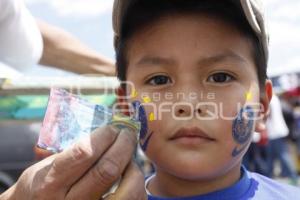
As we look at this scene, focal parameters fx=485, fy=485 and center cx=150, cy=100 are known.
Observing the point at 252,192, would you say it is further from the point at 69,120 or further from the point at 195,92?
the point at 69,120

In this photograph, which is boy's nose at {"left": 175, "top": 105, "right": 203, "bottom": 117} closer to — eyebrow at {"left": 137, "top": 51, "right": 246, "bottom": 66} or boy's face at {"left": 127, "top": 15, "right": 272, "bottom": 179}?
boy's face at {"left": 127, "top": 15, "right": 272, "bottom": 179}

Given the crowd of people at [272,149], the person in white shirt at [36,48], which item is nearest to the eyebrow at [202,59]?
the person in white shirt at [36,48]

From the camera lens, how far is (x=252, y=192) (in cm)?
165

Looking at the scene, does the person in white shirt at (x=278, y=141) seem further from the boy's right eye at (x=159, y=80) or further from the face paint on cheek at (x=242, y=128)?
the boy's right eye at (x=159, y=80)

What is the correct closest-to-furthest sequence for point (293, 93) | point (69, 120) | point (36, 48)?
point (69, 120) → point (36, 48) → point (293, 93)

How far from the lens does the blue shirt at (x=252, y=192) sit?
63.2 inches

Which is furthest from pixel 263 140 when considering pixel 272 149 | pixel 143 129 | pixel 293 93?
pixel 143 129

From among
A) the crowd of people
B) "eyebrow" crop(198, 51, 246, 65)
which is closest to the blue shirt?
"eyebrow" crop(198, 51, 246, 65)

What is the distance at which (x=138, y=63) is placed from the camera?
5.31 ft

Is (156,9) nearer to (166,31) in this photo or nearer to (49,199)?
(166,31)

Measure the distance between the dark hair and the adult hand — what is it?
525 mm

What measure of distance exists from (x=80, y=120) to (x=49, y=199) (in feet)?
0.74

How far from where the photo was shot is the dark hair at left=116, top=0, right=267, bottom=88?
1571mm

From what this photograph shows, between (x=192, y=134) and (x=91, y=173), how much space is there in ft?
1.32
